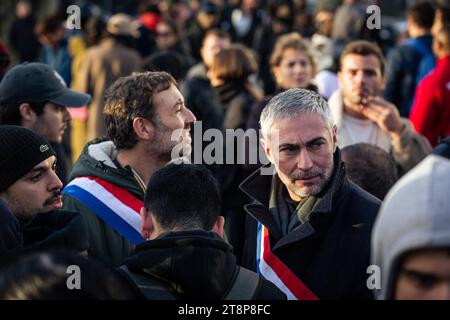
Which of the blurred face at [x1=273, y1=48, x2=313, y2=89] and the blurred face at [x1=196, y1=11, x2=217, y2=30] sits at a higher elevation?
the blurred face at [x1=196, y1=11, x2=217, y2=30]

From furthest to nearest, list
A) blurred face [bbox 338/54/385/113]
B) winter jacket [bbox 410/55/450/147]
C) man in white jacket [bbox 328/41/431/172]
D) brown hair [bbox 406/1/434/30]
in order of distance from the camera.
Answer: brown hair [bbox 406/1/434/30], winter jacket [bbox 410/55/450/147], blurred face [bbox 338/54/385/113], man in white jacket [bbox 328/41/431/172]

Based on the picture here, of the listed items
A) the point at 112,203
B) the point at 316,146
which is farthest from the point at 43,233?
the point at 316,146

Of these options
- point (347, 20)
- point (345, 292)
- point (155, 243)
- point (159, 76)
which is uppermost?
point (347, 20)

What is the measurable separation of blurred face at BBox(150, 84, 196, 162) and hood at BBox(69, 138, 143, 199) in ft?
0.78

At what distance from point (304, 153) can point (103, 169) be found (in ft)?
3.37

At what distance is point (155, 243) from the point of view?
298 centimetres

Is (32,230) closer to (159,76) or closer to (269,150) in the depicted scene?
(269,150)

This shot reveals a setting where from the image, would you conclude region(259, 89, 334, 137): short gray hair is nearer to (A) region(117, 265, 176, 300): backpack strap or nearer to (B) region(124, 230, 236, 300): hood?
(B) region(124, 230, 236, 300): hood

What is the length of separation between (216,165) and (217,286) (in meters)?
3.31

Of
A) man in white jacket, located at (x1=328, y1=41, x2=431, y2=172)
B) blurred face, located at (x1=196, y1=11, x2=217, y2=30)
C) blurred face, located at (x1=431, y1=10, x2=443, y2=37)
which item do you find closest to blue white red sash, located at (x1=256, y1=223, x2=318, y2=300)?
man in white jacket, located at (x1=328, y1=41, x2=431, y2=172)

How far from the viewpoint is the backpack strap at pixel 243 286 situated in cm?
297

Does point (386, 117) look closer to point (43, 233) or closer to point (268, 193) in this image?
point (268, 193)

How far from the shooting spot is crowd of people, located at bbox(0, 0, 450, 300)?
211 cm
